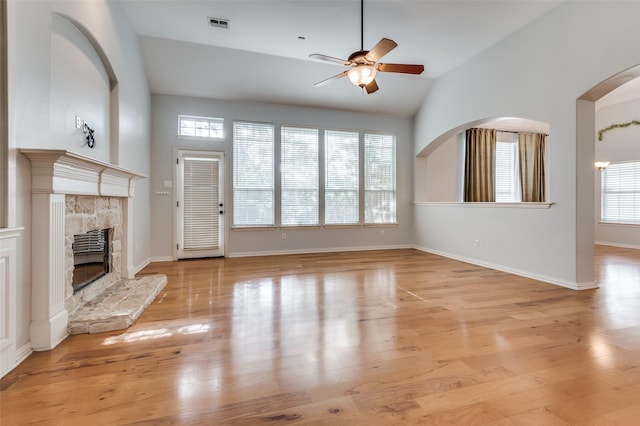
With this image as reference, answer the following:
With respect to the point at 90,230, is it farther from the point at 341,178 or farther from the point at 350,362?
the point at 341,178

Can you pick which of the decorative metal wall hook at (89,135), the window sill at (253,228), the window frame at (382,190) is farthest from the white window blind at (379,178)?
the decorative metal wall hook at (89,135)

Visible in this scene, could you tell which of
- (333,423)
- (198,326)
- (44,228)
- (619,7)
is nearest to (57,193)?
(44,228)

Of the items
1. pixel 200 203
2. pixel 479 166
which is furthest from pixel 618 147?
pixel 200 203

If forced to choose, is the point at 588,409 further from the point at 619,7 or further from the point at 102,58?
the point at 102,58

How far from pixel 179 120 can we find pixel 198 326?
450 centimetres

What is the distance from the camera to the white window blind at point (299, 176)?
6.33 meters

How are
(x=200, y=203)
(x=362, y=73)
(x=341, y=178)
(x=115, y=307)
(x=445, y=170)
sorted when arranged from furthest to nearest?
(x=445, y=170), (x=341, y=178), (x=200, y=203), (x=362, y=73), (x=115, y=307)

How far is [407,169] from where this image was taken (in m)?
7.20

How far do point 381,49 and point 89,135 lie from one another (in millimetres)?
3250

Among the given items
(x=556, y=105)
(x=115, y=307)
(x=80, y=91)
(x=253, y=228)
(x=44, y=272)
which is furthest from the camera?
(x=253, y=228)

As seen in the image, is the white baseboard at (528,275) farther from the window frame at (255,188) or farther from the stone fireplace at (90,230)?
the stone fireplace at (90,230)

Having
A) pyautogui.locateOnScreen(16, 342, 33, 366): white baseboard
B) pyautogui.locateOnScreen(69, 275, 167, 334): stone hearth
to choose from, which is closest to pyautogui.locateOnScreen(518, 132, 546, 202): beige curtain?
pyautogui.locateOnScreen(69, 275, 167, 334): stone hearth

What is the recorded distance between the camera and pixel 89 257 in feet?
10.3

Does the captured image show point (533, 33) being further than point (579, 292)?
Yes
